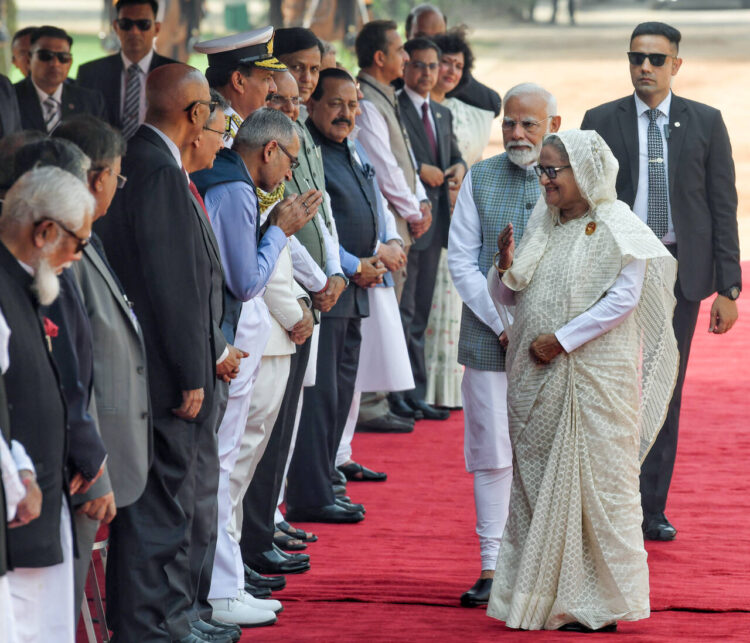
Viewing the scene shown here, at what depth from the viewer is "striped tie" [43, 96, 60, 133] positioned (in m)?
7.57

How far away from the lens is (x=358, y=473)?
694 cm

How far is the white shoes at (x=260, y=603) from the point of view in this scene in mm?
4840

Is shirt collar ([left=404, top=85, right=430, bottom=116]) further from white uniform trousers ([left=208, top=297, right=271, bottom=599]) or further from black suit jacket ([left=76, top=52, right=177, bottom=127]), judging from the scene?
white uniform trousers ([left=208, top=297, right=271, bottom=599])

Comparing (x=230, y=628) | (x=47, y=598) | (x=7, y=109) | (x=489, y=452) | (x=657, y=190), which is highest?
(x=7, y=109)

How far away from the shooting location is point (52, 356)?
3.28m

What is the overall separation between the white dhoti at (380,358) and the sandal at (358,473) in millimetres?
36

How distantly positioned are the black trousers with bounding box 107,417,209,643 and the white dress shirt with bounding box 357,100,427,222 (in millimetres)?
3266

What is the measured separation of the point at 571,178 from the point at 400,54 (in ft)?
10.6

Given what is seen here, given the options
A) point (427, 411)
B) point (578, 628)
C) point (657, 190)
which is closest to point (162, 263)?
point (578, 628)

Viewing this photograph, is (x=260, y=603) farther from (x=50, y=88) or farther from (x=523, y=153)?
(x=50, y=88)

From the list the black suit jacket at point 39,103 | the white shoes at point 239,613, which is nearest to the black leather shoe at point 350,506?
the white shoes at point 239,613

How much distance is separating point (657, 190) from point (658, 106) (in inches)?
15.2

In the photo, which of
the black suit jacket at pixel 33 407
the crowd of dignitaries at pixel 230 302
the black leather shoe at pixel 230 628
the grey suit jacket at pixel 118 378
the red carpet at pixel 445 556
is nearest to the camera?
the black suit jacket at pixel 33 407

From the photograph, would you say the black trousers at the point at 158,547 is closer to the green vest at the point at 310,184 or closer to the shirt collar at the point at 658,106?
the green vest at the point at 310,184
